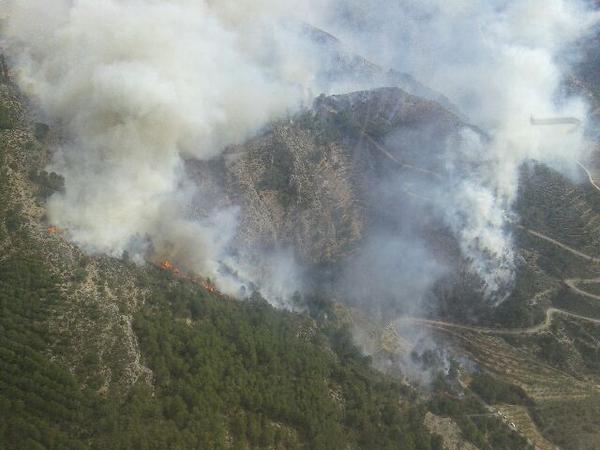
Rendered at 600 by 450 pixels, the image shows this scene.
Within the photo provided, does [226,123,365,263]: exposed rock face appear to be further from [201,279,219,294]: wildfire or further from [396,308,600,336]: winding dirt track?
[396,308,600,336]: winding dirt track

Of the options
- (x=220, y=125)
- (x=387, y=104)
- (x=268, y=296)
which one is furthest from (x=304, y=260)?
(x=387, y=104)

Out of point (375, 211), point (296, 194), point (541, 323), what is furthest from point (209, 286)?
point (541, 323)

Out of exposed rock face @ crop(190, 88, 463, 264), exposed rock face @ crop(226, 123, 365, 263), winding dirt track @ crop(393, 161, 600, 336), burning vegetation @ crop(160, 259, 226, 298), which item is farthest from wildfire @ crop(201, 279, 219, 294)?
winding dirt track @ crop(393, 161, 600, 336)

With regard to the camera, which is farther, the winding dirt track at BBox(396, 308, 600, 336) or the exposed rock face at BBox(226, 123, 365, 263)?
the winding dirt track at BBox(396, 308, 600, 336)

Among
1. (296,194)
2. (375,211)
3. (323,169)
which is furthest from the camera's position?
(375,211)

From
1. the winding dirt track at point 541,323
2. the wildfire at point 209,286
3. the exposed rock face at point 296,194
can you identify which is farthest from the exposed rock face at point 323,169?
the winding dirt track at point 541,323

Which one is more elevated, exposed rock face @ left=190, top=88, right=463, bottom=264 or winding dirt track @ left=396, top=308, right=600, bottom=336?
exposed rock face @ left=190, top=88, right=463, bottom=264

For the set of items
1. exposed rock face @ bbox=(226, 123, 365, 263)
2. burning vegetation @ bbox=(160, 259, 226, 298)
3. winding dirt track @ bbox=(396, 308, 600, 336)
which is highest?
exposed rock face @ bbox=(226, 123, 365, 263)

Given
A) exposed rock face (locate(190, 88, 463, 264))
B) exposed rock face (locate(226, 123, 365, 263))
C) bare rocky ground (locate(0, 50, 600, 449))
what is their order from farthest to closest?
exposed rock face (locate(190, 88, 463, 264))
exposed rock face (locate(226, 123, 365, 263))
bare rocky ground (locate(0, 50, 600, 449))

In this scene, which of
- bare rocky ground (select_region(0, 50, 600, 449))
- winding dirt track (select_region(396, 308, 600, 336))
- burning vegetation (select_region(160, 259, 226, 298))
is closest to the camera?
burning vegetation (select_region(160, 259, 226, 298))

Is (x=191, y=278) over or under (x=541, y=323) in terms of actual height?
under

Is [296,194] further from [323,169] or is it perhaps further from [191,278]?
[191,278]
